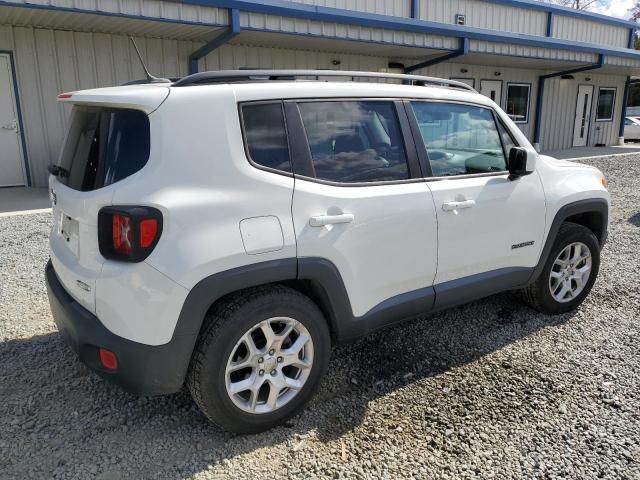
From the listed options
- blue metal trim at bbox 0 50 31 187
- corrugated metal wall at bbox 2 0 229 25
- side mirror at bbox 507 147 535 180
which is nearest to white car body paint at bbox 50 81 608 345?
side mirror at bbox 507 147 535 180

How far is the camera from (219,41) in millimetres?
9750

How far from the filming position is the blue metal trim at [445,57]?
12805mm

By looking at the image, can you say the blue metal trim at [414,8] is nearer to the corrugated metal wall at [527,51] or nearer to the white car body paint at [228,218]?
the corrugated metal wall at [527,51]

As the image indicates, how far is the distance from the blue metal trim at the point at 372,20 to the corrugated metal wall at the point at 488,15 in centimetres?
204

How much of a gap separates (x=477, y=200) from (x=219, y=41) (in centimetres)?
777

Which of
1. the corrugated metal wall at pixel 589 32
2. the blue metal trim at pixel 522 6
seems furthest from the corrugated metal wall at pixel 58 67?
the corrugated metal wall at pixel 589 32

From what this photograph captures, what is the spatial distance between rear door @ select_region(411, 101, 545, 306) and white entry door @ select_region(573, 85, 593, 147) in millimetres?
18367

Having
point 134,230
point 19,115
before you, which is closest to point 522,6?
point 19,115

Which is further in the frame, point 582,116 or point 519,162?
point 582,116

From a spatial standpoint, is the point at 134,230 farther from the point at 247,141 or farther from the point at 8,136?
the point at 8,136

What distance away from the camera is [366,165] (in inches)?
119

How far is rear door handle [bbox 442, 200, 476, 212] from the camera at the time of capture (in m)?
3.21

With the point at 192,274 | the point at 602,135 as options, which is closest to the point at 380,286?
the point at 192,274

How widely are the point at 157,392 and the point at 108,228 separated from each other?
801 millimetres
